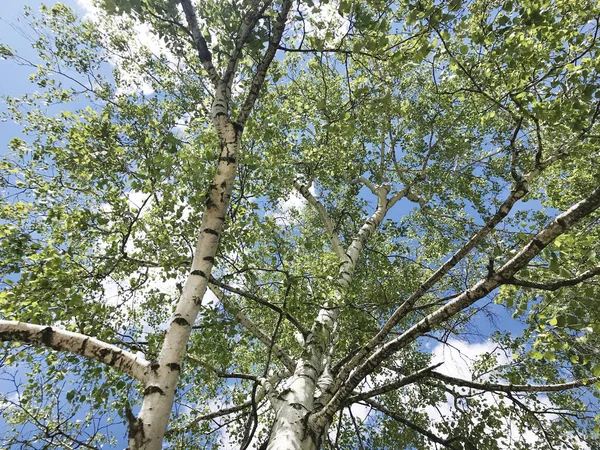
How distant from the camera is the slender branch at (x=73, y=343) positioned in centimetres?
243

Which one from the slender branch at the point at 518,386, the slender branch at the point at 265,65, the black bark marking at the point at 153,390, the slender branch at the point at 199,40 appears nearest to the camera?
the black bark marking at the point at 153,390

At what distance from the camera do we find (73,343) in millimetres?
2518

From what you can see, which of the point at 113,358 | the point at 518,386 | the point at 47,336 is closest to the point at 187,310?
the point at 113,358

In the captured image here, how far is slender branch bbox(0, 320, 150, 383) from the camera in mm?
2426

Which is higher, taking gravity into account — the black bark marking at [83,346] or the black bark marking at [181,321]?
the black bark marking at [181,321]

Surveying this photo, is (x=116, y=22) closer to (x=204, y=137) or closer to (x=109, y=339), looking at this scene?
(x=204, y=137)

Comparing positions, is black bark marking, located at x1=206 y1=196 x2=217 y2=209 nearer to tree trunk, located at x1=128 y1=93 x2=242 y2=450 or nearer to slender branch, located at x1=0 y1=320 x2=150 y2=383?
tree trunk, located at x1=128 y1=93 x2=242 y2=450

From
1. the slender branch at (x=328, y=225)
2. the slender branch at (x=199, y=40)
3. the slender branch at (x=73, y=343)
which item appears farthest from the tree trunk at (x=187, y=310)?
the slender branch at (x=328, y=225)

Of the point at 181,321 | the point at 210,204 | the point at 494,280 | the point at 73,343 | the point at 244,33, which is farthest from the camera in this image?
the point at 244,33

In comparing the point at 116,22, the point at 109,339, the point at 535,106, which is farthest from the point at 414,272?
the point at 116,22

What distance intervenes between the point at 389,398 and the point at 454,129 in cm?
785

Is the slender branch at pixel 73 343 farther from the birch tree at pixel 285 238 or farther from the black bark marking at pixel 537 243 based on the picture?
the black bark marking at pixel 537 243

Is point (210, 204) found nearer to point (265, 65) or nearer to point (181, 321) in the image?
point (181, 321)

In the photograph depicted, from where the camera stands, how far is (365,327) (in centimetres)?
723
